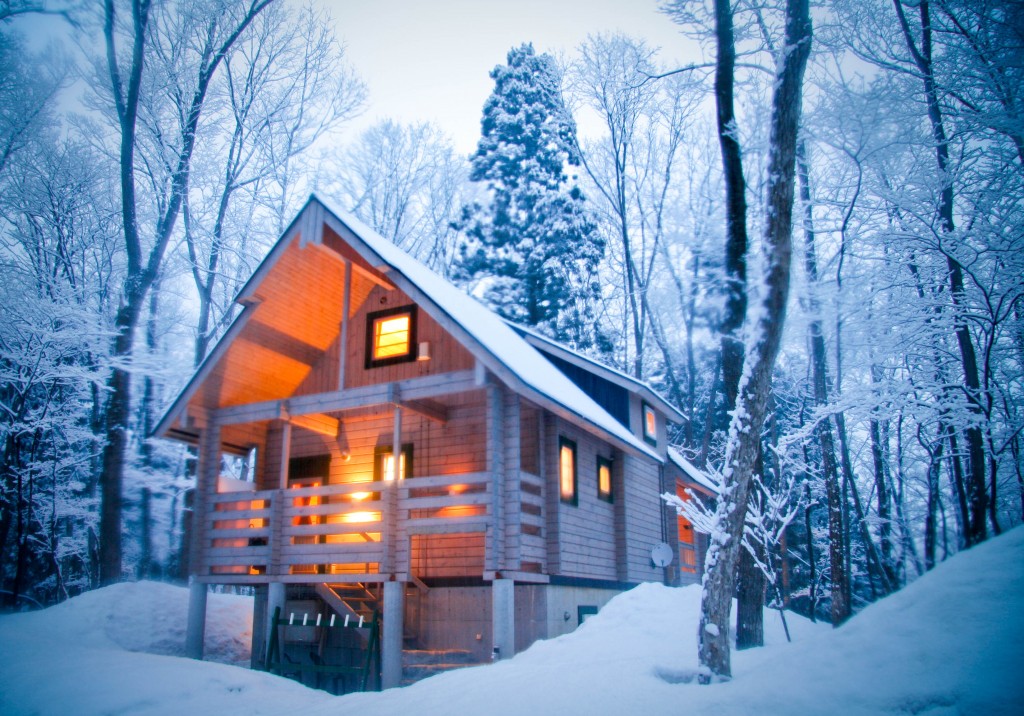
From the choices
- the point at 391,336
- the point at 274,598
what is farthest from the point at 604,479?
the point at 274,598

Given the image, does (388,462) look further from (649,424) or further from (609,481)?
(649,424)

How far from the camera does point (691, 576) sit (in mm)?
22797

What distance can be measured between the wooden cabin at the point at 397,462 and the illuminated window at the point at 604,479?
0.05 metres

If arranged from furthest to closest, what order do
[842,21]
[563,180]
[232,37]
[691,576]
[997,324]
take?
1. [563,180]
2. [232,37]
3. [691,576]
4. [842,21]
5. [997,324]

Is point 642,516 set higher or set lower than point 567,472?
lower

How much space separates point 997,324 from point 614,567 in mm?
9538

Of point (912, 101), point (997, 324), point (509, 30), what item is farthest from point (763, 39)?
point (509, 30)

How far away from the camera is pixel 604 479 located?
1736 centimetres

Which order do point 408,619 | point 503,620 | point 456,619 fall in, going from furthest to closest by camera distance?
point 408,619 → point 456,619 → point 503,620

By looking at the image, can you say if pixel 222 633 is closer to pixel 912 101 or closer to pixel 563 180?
pixel 912 101

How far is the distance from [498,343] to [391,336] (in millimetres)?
3108

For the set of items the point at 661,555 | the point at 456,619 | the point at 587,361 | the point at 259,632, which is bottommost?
the point at 259,632

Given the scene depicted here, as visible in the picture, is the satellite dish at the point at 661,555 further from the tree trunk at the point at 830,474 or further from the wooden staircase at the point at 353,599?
the wooden staircase at the point at 353,599

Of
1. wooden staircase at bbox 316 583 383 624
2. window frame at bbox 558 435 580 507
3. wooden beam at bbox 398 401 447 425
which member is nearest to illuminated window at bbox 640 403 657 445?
window frame at bbox 558 435 580 507
